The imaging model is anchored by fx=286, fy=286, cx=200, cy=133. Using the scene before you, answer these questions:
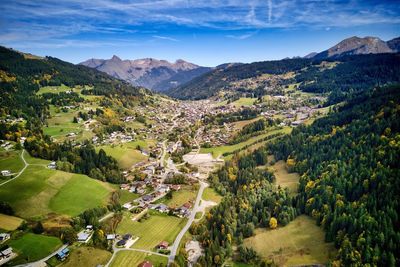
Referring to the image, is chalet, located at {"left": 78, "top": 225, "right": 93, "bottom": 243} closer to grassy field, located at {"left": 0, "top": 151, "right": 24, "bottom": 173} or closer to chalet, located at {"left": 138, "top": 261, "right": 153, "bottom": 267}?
chalet, located at {"left": 138, "top": 261, "right": 153, "bottom": 267}

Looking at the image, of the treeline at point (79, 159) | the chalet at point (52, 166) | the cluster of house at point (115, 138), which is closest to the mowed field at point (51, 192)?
the chalet at point (52, 166)

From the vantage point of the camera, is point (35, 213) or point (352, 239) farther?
point (35, 213)

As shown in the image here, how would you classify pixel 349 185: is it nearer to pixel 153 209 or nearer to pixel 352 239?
pixel 352 239

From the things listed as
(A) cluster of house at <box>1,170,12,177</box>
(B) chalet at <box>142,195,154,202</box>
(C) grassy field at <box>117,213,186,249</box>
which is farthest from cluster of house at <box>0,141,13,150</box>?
(C) grassy field at <box>117,213,186,249</box>

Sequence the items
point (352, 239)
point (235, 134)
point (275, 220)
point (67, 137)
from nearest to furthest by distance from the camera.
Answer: point (352, 239) → point (275, 220) → point (67, 137) → point (235, 134)

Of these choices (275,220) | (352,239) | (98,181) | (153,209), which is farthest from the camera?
(98,181)

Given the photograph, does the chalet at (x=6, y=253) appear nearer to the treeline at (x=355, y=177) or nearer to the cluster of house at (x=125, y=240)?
the cluster of house at (x=125, y=240)

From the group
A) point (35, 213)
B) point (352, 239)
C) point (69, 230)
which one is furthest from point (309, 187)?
point (35, 213)
